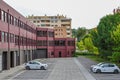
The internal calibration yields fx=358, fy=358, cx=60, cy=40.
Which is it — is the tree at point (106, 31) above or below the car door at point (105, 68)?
above

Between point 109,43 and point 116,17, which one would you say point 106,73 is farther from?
point 116,17

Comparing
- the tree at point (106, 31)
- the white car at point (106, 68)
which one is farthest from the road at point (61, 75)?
the tree at point (106, 31)

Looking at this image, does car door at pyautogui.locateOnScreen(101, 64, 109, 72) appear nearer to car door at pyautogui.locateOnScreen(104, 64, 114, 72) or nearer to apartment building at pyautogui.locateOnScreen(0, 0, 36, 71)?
car door at pyautogui.locateOnScreen(104, 64, 114, 72)

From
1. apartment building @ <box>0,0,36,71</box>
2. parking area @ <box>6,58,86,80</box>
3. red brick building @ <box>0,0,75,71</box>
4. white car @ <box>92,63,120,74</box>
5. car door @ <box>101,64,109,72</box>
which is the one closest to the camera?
parking area @ <box>6,58,86,80</box>

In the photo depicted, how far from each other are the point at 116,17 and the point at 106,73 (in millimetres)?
32665

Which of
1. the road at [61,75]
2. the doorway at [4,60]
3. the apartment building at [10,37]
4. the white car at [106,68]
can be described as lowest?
the road at [61,75]

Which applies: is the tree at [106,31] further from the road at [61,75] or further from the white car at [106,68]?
the white car at [106,68]

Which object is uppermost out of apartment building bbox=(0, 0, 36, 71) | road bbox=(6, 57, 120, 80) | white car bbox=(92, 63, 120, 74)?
apartment building bbox=(0, 0, 36, 71)

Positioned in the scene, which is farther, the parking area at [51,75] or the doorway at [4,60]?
the doorway at [4,60]

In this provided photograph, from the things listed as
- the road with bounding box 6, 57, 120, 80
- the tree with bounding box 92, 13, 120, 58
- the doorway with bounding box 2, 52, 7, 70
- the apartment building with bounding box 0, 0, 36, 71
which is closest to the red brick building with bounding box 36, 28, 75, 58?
the tree with bounding box 92, 13, 120, 58

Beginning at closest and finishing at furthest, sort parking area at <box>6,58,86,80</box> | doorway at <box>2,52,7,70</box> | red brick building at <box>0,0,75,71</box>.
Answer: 1. parking area at <box>6,58,86,80</box>
2. red brick building at <box>0,0,75,71</box>
3. doorway at <box>2,52,7,70</box>

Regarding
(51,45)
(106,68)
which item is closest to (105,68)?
(106,68)

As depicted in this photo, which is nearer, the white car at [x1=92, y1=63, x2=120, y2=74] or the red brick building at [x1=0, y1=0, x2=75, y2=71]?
the white car at [x1=92, y1=63, x2=120, y2=74]

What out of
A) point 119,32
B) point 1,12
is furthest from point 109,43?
point 1,12
